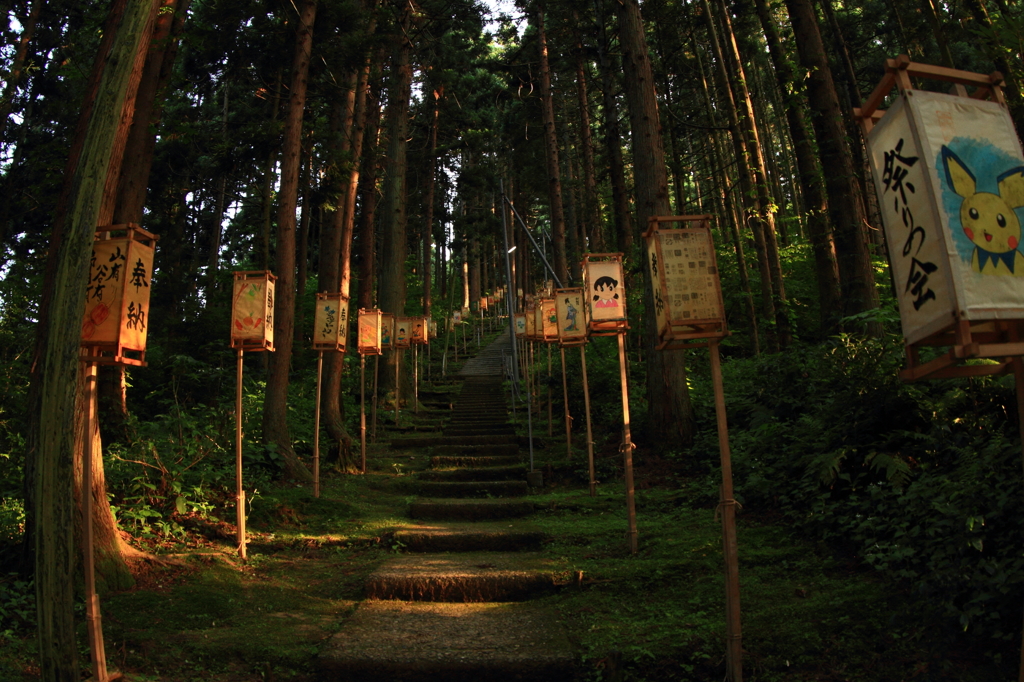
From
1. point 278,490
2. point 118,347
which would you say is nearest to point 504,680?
point 118,347

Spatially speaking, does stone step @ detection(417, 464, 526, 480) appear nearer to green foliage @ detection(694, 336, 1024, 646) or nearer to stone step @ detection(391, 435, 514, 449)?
stone step @ detection(391, 435, 514, 449)

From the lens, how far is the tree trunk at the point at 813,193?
8.33 m

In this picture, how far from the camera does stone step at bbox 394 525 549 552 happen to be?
6.90 meters

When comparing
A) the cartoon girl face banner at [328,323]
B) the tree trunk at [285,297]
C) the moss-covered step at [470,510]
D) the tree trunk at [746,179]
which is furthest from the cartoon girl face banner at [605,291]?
the tree trunk at [746,179]

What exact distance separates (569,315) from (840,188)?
436 centimetres

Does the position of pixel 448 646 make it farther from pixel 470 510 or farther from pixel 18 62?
pixel 18 62

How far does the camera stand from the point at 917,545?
4102 mm

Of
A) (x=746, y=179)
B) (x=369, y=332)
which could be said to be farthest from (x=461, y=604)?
(x=746, y=179)

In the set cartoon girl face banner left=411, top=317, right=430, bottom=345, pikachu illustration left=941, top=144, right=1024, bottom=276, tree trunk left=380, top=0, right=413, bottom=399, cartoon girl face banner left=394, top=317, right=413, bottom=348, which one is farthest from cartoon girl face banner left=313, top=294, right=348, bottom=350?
pikachu illustration left=941, top=144, right=1024, bottom=276

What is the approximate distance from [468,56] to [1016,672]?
26124 millimetres

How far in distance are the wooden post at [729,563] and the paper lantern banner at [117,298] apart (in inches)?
144

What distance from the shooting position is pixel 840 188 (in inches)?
300

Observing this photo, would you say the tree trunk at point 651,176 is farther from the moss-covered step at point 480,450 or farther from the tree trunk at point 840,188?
the moss-covered step at point 480,450

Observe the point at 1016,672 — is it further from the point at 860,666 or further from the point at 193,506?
the point at 193,506
